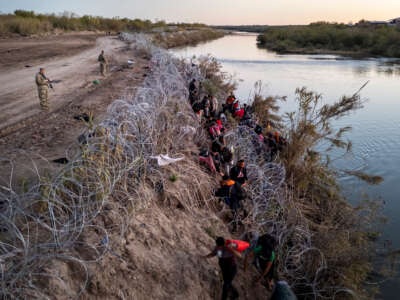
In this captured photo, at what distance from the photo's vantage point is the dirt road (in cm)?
947

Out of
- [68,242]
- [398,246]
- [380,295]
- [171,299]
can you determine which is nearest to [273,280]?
[171,299]

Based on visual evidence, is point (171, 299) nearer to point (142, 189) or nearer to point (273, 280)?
point (142, 189)

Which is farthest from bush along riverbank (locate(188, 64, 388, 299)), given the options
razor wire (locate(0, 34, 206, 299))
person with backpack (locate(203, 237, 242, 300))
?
razor wire (locate(0, 34, 206, 299))

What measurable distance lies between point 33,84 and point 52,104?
11.5 feet

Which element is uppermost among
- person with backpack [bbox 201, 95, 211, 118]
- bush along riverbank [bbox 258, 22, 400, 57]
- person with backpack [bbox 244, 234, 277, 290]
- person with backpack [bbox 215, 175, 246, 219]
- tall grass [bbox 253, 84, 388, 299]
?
bush along riverbank [bbox 258, 22, 400, 57]

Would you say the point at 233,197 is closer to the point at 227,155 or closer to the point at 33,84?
the point at 227,155

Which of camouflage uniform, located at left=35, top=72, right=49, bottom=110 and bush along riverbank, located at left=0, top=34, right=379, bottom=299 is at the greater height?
camouflage uniform, located at left=35, top=72, right=49, bottom=110

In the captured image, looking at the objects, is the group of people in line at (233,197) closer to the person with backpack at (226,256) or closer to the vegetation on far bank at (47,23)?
the person with backpack at (226,256)

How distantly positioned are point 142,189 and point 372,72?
29202 mm

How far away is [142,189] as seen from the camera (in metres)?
4.73

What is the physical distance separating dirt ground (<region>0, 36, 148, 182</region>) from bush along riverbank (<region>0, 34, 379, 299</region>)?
0.74m

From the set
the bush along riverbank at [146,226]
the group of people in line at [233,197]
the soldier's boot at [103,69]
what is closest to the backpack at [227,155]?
the group of people in line at [233,197]

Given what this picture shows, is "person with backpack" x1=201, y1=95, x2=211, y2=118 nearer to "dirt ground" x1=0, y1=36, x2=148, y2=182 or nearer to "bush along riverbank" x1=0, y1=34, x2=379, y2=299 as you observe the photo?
"bush along riverbank" x1=0, y1=34, x2=379, y2=299

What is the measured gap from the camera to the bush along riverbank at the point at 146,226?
326 cm
